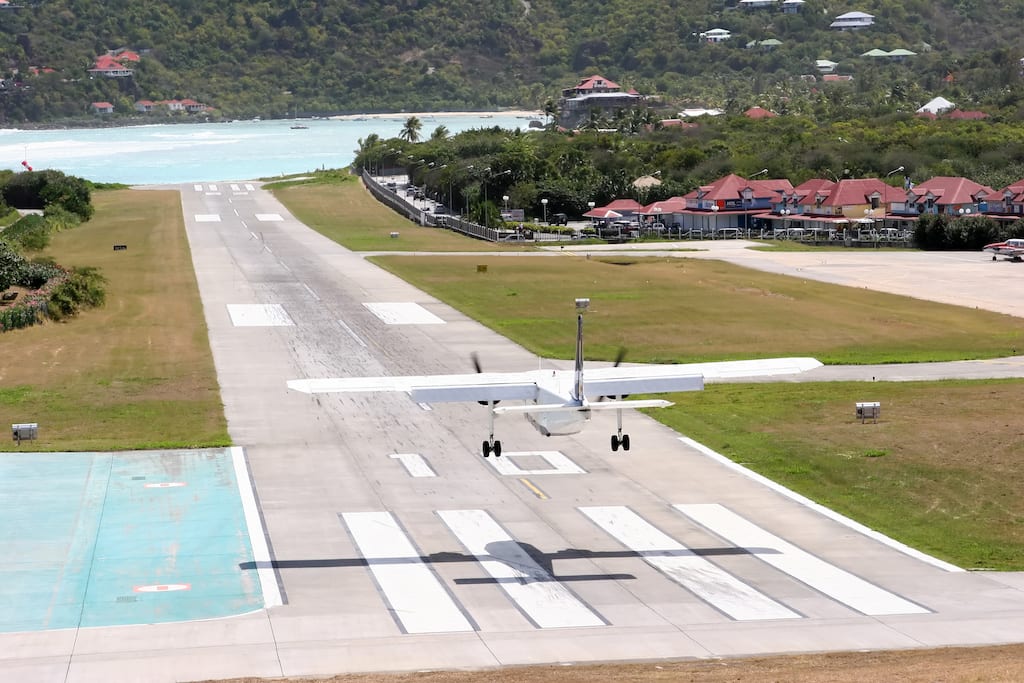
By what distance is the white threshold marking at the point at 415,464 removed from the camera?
5588 cm

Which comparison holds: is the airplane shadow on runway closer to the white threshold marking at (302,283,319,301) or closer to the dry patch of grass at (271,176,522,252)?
the white threshold marking at (302,283,319,301)

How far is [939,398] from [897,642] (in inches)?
1294

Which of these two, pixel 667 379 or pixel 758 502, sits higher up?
pixel 667 379

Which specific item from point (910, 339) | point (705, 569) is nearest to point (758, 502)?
point (705, 569)

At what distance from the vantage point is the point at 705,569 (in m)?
44.1

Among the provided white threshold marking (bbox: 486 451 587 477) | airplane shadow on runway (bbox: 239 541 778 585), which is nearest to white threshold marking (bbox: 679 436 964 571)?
airplane shadow on runway (bbox: 239 541 778 585)

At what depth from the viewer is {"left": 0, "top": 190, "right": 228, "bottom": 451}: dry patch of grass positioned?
2496 inches

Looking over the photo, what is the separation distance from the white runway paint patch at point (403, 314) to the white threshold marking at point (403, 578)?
150 ft

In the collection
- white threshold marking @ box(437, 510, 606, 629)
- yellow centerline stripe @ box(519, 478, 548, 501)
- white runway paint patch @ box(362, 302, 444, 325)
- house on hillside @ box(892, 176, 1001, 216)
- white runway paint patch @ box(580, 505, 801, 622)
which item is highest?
house on hillside @ box(892, 176, 1001, 216)

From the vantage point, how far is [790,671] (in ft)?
114

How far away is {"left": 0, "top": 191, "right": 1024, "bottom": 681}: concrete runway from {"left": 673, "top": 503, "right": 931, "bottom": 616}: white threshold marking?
10 centimetres

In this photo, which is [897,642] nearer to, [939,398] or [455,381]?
[455,381]

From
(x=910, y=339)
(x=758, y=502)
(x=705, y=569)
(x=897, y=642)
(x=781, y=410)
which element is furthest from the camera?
(x=910, y=339)

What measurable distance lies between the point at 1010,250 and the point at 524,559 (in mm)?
100781
